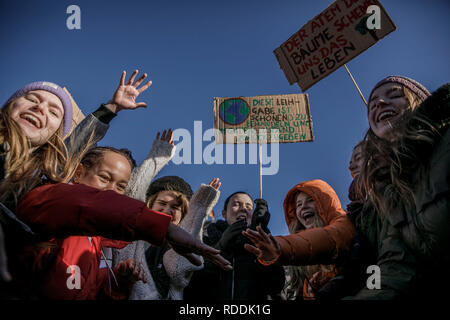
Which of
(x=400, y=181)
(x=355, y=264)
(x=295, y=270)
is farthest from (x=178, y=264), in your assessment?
(x=400, y=181)

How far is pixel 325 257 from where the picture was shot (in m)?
2.13

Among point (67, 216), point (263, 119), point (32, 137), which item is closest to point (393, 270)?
point (67, 216)

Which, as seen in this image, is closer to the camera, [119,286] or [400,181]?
[400,181]

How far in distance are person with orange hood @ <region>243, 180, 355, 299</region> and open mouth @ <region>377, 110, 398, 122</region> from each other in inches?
29.6

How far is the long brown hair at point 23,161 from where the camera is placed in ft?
4.99

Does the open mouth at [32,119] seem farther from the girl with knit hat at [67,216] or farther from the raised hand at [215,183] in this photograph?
the raised hand at [215,183]

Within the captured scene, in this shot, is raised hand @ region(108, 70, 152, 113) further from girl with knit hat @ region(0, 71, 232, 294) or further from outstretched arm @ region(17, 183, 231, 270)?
outstretched arm @ region(17, 183, 231, 270)

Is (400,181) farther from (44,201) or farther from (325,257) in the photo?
(44,201)

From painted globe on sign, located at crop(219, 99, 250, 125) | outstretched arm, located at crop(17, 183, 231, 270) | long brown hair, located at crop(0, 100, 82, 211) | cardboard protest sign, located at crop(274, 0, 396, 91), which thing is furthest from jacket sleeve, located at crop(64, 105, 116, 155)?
painted globe on sign, located at crop(219, 99, 250, 125)

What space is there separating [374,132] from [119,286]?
6.68 ft

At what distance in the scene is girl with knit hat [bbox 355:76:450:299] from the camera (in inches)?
56.1

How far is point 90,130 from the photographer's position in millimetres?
2473

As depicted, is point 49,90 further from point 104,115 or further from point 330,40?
point 330,40

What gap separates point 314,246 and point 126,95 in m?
1.94
